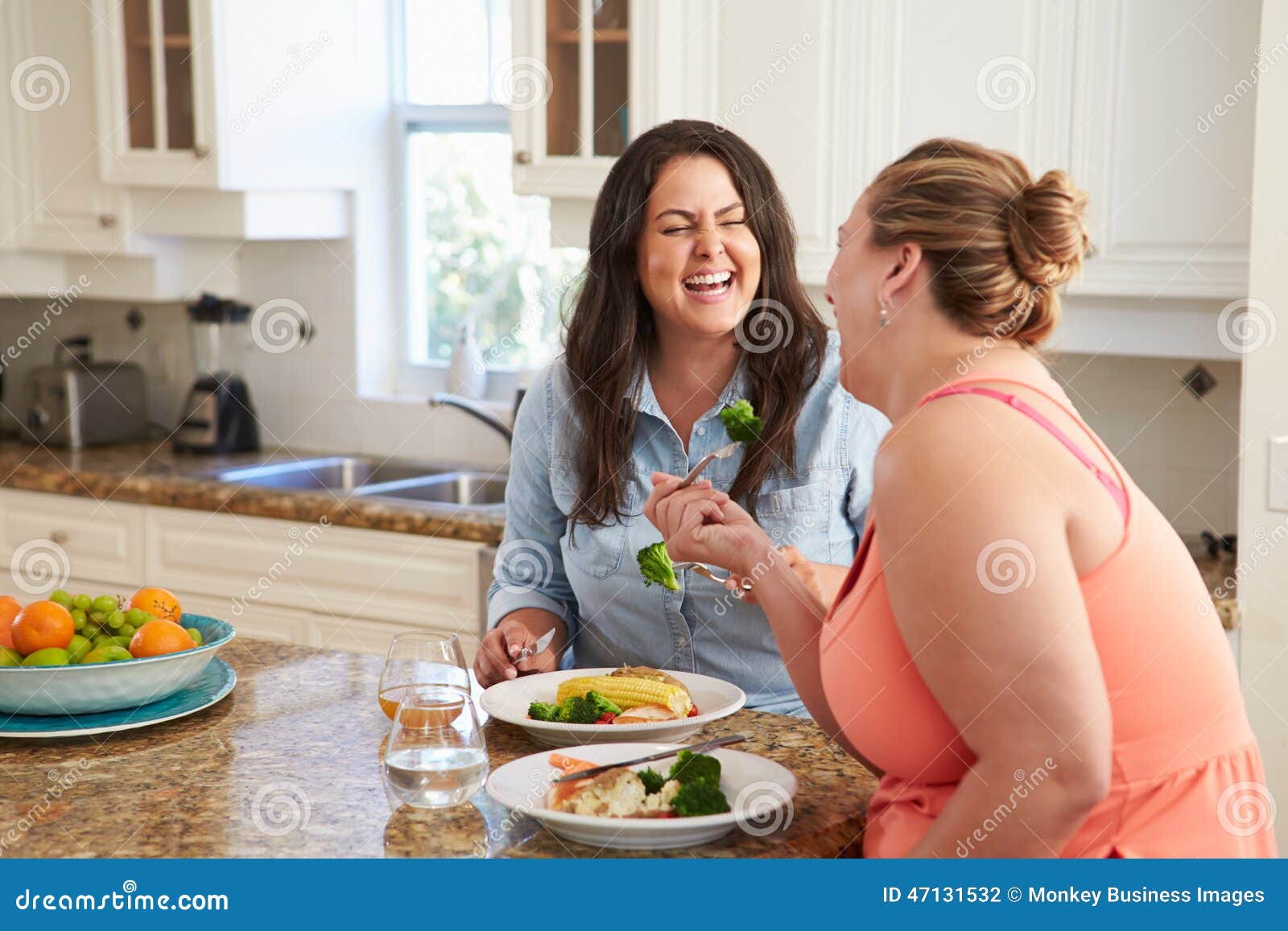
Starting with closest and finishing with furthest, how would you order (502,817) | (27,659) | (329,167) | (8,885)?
(8,885) < (502,817) < (27,659) < (329,167)

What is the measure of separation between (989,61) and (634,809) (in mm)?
1831

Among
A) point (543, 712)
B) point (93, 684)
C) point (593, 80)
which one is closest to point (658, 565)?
point (543, 712)

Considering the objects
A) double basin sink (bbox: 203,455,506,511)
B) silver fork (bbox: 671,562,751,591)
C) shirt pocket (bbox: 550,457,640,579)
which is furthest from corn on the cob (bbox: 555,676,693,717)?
double basin sink (bbox: 203,455,506,511)

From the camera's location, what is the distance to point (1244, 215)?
240 centimetres

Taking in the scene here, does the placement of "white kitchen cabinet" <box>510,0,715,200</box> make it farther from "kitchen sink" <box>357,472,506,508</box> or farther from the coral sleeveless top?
the coral sleeveless top

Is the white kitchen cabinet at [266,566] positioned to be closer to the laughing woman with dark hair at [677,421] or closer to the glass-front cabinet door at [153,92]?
the glass-front cabinet door at [153,92]

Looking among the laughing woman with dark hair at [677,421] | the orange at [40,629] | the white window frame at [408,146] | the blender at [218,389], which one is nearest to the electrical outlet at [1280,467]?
the laughing woman with dark hair at [677,421]

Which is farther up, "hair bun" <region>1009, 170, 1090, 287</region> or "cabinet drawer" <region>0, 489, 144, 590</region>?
"hair bun" <region>1009, 170, 1090, 287</region>

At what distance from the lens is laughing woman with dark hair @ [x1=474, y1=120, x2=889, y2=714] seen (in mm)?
1873

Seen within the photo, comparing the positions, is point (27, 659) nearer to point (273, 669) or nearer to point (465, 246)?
point (273, 669)

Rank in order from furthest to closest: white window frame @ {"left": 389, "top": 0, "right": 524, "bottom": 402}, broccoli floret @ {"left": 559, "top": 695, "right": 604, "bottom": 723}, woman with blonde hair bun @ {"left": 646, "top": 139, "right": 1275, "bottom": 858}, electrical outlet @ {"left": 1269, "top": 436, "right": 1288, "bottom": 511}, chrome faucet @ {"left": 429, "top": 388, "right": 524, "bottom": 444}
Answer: white window frame @ {"left": 389, "top": 0, "right": 524, "bottom": 402}
chrome faucet @ {"left": 429, "top": 388, "right": 524, "bottom": 444}
electrical outlet @ {"left": 1269, "top": 436, "right": 1288, "bottom": 511}
broccoli floret @ {"left": 559, "top": 695, "right": 604, "bottom": 723}
woman with blonde hair bun @ {"left": 646, "top": 139, "right": 1275, "bottom": 858}

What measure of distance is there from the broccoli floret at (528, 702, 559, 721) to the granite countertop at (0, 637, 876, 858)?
39mm

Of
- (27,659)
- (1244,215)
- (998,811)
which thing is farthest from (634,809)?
(1244,215)

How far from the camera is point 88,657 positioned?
154cm
